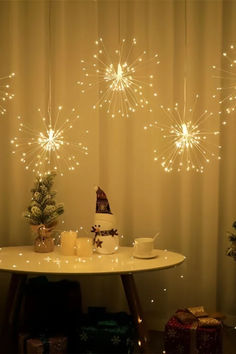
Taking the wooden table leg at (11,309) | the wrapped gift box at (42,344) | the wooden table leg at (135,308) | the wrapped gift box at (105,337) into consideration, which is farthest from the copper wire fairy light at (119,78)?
the wrapped gift box at (42,344)

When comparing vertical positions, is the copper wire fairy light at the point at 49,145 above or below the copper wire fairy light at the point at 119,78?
below

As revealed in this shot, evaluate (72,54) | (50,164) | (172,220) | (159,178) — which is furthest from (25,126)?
(172,220)

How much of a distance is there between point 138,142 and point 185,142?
0.29 meters

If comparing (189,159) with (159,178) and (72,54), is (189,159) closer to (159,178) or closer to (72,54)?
(159,178)

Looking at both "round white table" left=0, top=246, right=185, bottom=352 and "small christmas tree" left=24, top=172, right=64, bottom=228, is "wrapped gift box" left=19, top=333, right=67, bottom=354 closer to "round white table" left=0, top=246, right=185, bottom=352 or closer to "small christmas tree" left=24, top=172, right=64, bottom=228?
"round white table" left=0, top=246, right=185, bottom=352

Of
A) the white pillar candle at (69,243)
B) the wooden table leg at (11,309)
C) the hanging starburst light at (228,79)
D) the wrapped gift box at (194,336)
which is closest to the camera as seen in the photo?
the wrapped gift box at (194,336)

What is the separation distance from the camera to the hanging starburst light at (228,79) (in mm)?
2746

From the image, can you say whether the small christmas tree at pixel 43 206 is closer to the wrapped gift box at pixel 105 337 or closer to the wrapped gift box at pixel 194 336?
the wrapped gift box at pixel 105 337

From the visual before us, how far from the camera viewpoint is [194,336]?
2.27 m

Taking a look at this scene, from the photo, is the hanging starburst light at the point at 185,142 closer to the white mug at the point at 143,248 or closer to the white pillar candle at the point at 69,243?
the white mug at the point at 143,248

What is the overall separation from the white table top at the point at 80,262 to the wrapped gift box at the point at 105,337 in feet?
1.07

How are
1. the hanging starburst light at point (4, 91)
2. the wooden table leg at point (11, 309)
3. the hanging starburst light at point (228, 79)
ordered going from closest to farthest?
1. the wooden table leg at point (11, 309)
2. the hanging starburst light at point (228, 79)
3. the hanging starburst light at point (4, 91)

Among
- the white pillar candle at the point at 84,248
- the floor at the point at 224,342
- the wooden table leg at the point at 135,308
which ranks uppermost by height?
the white pillar candle at the point at 84,248

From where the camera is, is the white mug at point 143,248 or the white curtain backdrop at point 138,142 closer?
the white mug at point 143,248
